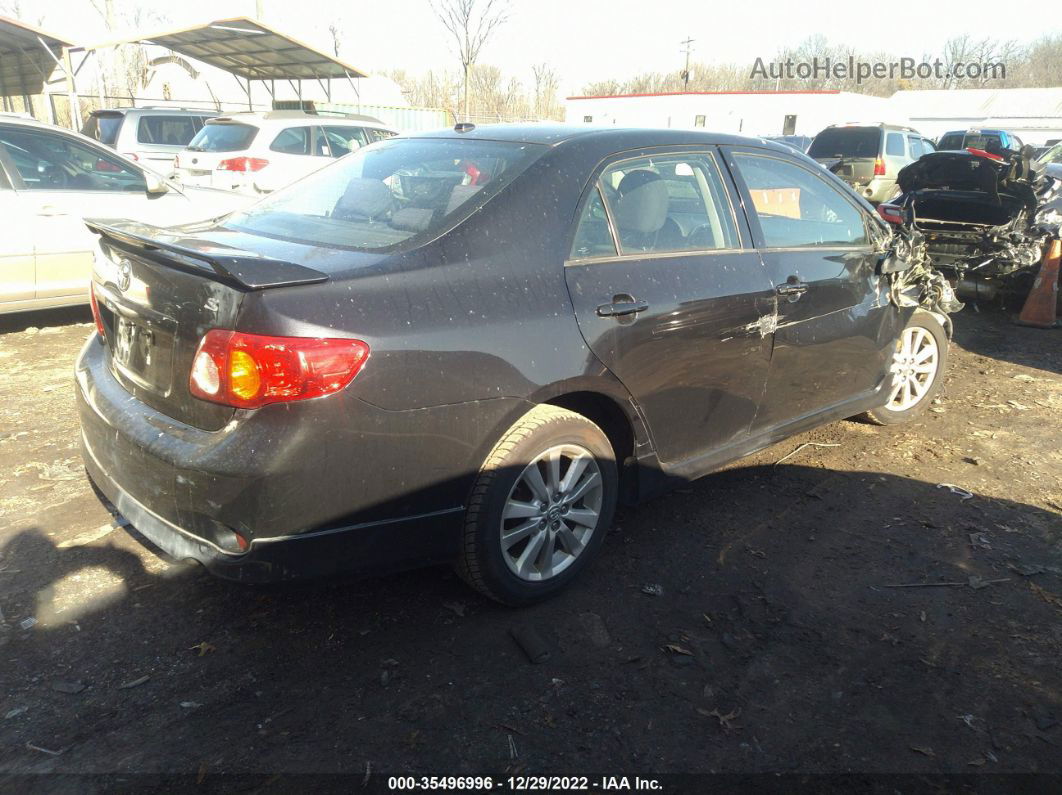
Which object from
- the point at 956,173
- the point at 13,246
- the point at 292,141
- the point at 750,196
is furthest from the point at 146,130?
the point at 750,196

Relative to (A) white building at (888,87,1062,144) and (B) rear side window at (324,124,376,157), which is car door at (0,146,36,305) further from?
(A) white building at (888,87,1062,144)

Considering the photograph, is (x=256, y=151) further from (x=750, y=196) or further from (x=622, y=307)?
(x=622, y=307)

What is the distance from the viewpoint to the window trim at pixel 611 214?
2953 millimetres

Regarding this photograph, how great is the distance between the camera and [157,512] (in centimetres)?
259

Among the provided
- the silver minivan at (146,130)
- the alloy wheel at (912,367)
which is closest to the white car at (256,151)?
the silver minivan at (146,130)

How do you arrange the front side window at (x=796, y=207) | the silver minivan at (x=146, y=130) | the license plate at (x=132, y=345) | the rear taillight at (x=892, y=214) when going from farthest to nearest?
the silver minivan at (x=146, y=130) → the rear taillight at (x=892, y=214) → the front side window at (x=796, y=207) → the license plate at (x=132, y=345)

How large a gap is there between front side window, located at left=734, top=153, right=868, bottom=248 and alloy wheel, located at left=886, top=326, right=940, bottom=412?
920 millimetres

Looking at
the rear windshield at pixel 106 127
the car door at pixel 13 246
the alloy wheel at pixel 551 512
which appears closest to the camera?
the alloy wheel at pixel 551 512

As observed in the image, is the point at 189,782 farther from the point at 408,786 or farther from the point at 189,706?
Result: the point at 408,786

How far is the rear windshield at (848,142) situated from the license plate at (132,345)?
1442 centimetres

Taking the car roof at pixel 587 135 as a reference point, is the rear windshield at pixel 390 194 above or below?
below

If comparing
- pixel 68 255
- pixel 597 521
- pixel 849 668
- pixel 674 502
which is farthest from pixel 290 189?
pixel 68 255

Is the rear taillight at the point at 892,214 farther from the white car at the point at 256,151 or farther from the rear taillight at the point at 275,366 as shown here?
the rear taillight at the point at 275,366

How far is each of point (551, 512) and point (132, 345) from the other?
1601 millimetres
